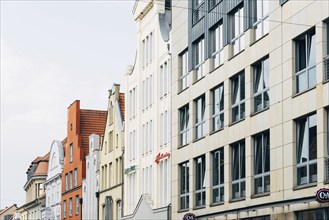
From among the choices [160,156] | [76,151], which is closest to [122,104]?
[76,151]

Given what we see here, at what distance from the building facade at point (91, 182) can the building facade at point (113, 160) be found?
5.25ft

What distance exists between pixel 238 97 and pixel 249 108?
198cm

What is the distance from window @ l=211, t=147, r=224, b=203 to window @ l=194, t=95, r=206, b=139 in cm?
237

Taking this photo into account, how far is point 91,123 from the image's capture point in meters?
80.5

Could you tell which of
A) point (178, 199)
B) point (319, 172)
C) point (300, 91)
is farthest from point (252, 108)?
point (178, 199)

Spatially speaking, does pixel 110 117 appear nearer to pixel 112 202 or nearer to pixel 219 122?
pixel 112 202

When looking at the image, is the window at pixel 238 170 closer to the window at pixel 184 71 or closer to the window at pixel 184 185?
the window at pixel 184 185

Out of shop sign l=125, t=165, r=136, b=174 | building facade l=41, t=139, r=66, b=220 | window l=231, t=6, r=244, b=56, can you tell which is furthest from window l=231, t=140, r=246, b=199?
building facade l=41, t=139, r=66, b=220

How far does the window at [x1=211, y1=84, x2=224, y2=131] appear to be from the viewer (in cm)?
4272

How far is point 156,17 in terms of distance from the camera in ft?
179

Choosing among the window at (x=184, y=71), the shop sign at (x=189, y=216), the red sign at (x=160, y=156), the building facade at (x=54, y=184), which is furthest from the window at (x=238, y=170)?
the building facade at (x=54, y=184)

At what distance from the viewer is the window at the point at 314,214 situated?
3175 centimetres

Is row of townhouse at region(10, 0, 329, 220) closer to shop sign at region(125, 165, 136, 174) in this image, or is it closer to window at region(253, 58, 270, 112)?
window at region(253, 58, 270, 112)

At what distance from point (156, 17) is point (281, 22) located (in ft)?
65.3
